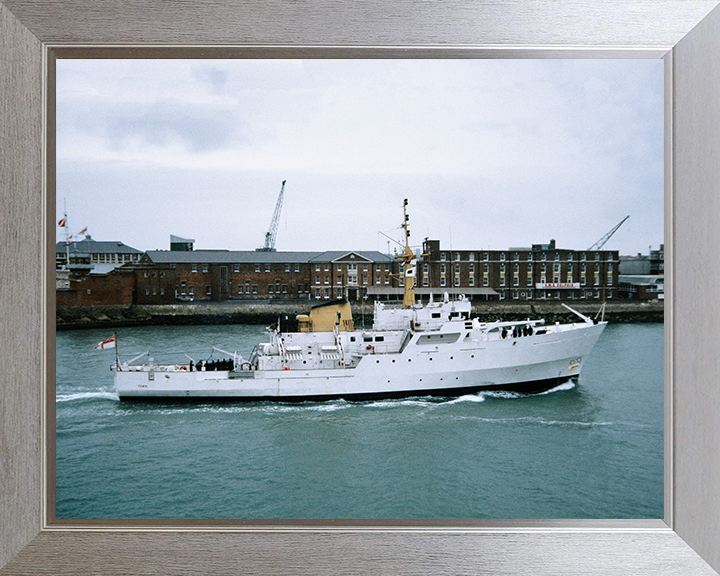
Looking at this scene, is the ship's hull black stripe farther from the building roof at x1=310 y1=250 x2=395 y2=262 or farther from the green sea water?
the building roof at x1=310 y1=250 x2=395 y2=262

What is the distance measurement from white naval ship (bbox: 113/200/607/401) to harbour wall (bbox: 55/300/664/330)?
0.38 feet

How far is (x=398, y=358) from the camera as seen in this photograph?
519 cm

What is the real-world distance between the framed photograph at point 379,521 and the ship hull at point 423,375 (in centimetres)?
247

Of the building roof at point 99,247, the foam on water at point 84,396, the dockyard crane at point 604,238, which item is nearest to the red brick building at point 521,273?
the dockyard crane at point 604,238

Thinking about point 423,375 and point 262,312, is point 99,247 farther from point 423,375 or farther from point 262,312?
point 423,375

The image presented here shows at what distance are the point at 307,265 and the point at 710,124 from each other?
9.93 ft

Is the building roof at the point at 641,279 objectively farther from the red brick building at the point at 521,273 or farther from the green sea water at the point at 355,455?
the green sea water at the point at 355,455

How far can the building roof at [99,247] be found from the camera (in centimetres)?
315

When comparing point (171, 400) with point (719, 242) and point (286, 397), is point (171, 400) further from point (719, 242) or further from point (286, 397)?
point (719, 242)

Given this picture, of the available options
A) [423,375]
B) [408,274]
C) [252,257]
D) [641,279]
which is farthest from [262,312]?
[641,279]

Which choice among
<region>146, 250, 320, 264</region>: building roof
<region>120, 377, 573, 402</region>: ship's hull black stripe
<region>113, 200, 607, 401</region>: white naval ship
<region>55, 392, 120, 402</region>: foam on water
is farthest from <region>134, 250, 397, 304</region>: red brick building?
<region>120, 377, 573, 402</region>: ship's hull black stripe

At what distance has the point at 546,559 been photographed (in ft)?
6.98

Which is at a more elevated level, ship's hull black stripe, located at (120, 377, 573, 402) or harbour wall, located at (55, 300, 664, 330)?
harbour wall, located at (55, 300, 664, 330)

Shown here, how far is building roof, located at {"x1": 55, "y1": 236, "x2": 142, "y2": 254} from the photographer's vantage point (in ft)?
10.3
